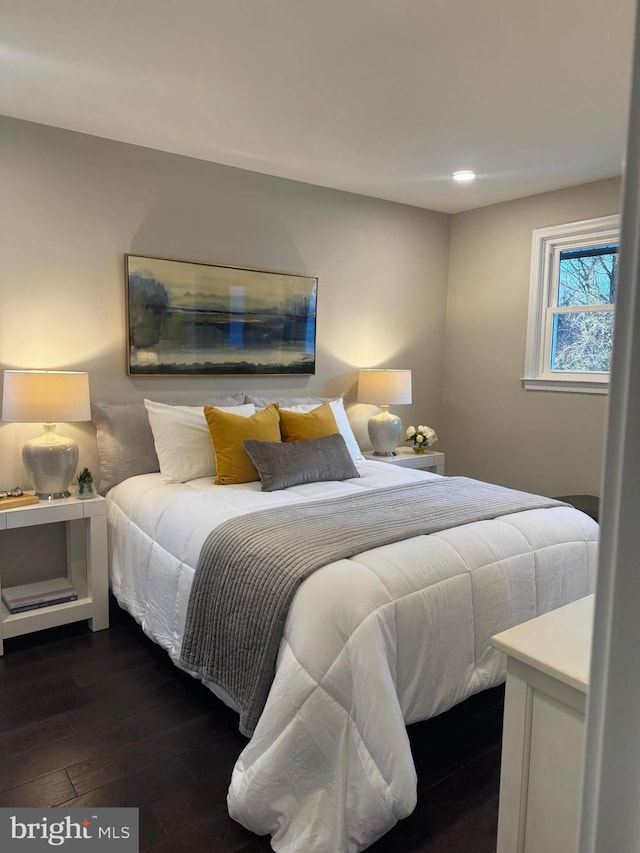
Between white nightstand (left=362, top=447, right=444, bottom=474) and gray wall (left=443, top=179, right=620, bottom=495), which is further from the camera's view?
white nightstand (left=362, top=447, right=444, bottom=474)

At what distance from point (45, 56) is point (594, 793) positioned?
2.82 m

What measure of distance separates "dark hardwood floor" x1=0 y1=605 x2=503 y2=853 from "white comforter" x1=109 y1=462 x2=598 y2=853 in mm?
159

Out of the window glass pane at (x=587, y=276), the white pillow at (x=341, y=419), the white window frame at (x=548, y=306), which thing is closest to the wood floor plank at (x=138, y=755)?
the white pillow at (x=341, y=419)

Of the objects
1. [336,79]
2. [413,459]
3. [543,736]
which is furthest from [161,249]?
[543,736]

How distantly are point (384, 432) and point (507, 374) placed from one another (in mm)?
1079

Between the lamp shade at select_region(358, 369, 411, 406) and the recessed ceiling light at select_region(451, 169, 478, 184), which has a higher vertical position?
Result: the recessed ceiling light at select_region(451, 169, 478, 184)

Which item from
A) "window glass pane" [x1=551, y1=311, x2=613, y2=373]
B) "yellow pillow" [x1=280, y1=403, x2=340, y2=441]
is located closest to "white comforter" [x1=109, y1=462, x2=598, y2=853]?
"yellow pillow" [x1=280, y1=403, x2=340, y2=441]

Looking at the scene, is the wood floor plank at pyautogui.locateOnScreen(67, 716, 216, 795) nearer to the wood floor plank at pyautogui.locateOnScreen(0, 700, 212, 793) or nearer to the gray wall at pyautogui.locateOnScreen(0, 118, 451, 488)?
the wood floor plank at pyautogui.locateOnScreen(0, 700, 212, 793)

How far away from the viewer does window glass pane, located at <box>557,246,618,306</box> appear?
3.89m

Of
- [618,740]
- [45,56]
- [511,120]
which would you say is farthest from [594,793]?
[511,120]

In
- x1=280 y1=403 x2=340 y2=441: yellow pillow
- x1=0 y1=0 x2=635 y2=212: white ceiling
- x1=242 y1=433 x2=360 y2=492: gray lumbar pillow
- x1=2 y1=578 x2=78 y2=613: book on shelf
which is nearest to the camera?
x1=0 y1=0 x2=635 y2=212: white ceiling

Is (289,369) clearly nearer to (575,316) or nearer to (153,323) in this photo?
(153,323)

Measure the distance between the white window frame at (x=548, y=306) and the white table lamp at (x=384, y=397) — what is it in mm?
931

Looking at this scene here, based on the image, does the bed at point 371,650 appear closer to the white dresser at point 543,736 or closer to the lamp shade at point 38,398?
the white dresser at point 543,736
